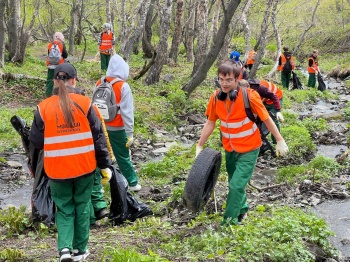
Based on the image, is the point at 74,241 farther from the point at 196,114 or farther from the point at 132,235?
the point at 196,114

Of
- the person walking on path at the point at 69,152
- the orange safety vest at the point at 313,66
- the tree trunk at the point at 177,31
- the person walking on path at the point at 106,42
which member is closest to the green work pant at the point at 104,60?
the person walking on path at the point at 106,42

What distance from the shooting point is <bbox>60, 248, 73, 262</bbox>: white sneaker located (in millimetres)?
4125

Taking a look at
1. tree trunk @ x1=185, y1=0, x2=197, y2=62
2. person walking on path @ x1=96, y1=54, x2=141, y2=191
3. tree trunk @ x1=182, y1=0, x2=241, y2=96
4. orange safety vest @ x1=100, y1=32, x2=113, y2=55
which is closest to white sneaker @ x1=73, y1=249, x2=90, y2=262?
person walking on path @ x1=96, y1=54, x2=141, y2=191

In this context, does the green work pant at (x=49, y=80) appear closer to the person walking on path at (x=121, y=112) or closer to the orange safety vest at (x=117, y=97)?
the person walking on path at (x=121, y=112)

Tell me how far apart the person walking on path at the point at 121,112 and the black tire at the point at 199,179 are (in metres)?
1.66

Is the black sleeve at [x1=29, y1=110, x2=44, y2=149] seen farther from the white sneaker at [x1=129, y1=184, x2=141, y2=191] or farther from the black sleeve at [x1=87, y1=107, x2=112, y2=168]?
the white sneaker at [x1=129, y1=184, x2=141, y2=191]

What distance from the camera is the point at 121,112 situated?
21.4ft

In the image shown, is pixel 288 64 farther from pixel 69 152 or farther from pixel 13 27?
pixel 69 152

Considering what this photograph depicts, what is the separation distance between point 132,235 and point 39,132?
157 centimetres

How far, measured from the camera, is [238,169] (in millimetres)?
5219

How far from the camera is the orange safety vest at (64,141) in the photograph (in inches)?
162

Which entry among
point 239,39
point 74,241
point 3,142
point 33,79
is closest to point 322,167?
point 74,241

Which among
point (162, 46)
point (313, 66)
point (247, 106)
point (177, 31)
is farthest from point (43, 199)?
point (313, 66)

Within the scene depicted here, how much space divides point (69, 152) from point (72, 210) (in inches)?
23.5
